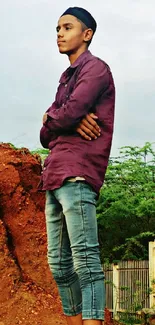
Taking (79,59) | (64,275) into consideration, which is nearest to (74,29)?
(79,59)

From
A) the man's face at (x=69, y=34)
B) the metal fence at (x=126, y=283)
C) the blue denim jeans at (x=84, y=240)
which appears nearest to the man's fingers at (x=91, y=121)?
the blue denim jeans at (x=84, y=240)

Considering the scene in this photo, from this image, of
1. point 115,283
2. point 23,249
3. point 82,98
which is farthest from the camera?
point 115,283

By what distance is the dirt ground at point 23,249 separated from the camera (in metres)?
6.61

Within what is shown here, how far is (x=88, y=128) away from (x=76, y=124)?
0.24 feet

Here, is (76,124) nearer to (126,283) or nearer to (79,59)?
(79,59)

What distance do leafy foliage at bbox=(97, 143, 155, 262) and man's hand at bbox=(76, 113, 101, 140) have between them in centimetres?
872

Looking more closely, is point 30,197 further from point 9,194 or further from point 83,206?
point 83,206

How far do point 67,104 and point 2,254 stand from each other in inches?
146

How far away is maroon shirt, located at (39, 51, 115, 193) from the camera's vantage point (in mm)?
3717

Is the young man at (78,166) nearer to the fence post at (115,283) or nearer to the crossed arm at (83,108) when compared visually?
the crossed arm at (83,108)

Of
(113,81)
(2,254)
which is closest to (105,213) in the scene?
(2,254)

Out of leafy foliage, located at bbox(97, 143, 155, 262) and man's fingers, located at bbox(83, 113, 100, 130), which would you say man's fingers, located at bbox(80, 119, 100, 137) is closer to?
man's fingers, located at bbox(83, 113, 100, 130)

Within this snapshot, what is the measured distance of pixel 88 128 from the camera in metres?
3.75

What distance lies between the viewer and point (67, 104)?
374 cm
